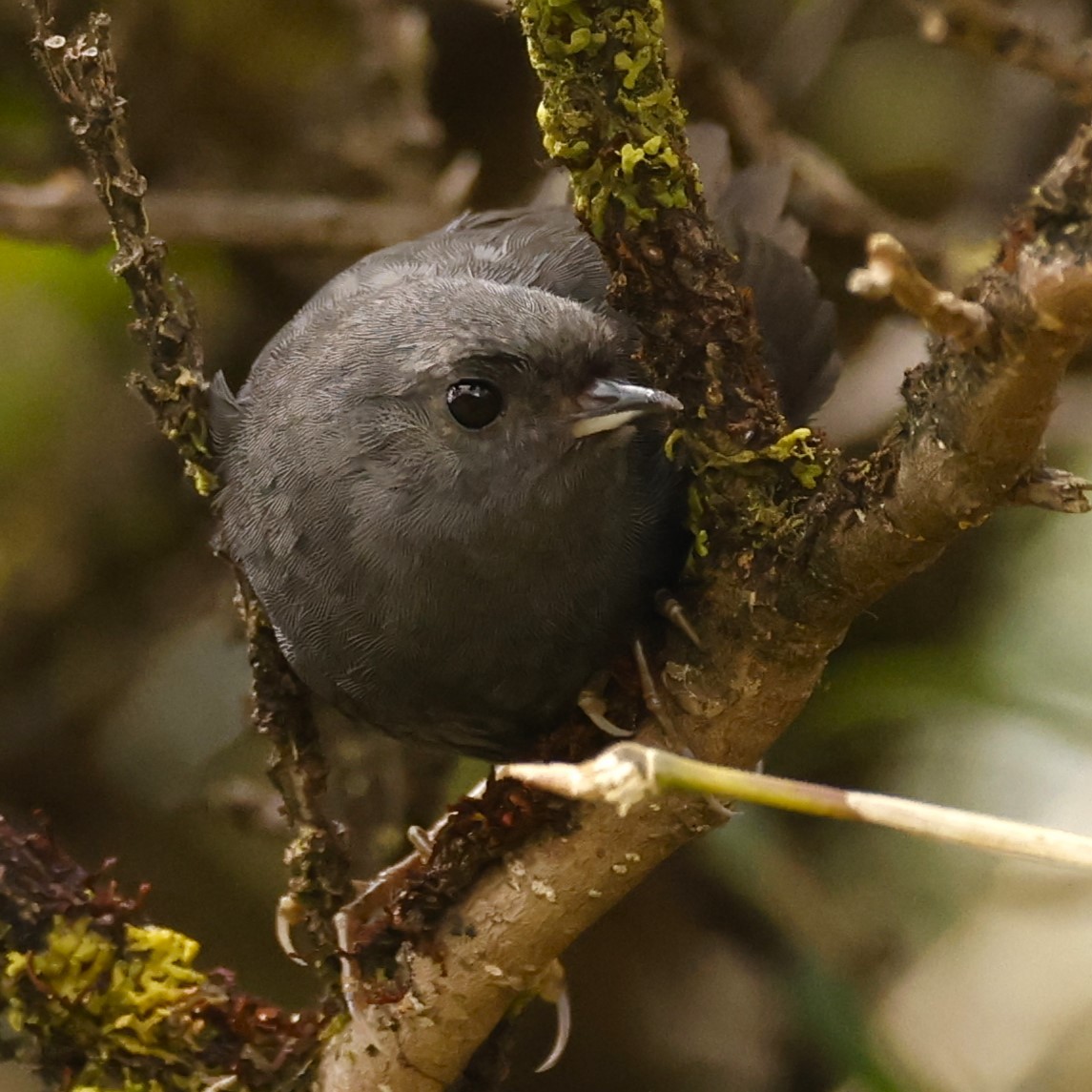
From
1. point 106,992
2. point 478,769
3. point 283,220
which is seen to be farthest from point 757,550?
point 283,220

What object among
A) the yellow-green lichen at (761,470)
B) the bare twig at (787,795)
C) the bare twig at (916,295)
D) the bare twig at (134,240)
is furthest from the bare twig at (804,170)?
the bare twig at (787,795)

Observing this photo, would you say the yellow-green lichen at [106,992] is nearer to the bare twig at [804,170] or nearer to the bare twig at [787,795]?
the bare twig at [787,795]

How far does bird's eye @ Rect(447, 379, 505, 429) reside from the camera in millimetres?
1709

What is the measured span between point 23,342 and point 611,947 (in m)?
1.93

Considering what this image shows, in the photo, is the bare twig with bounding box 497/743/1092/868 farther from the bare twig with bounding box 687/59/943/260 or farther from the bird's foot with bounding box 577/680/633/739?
the bare twig with bounding box 687/59/943/260

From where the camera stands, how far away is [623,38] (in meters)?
1.32

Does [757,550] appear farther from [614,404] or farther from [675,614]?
[614,404]

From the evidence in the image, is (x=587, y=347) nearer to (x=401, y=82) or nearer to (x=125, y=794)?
(x=401, y=82)

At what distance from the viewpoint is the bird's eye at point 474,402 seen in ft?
5.61

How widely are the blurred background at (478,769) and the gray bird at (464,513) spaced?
3.50 ft

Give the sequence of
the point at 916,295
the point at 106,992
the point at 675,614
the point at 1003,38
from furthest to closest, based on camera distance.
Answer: the point at 1003,38
the point at 106,992
the point at 675,614
the point at 916,295

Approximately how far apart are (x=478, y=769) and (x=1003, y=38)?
1.66 m

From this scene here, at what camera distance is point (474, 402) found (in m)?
1.71

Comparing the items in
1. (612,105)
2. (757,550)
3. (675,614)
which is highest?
(612,105)
